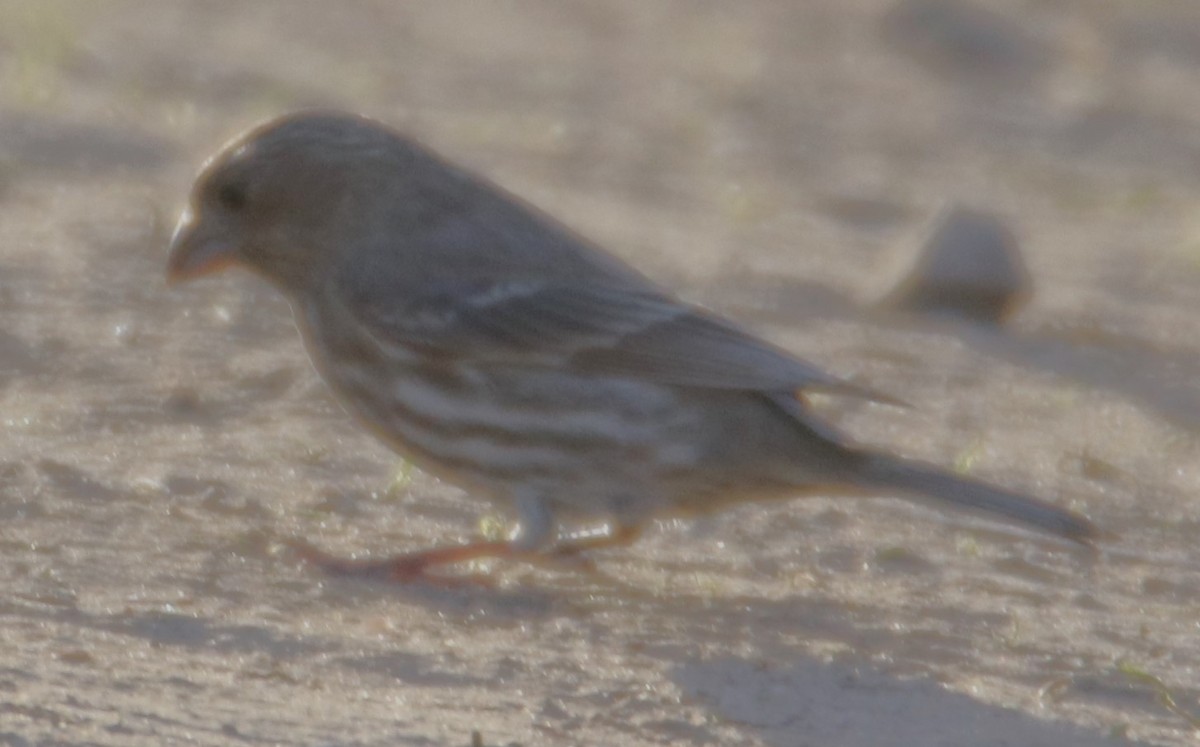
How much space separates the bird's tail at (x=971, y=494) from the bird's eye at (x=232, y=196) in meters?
1.75

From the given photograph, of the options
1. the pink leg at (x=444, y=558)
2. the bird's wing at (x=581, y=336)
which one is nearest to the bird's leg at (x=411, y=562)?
the pink leg at (x=444, y=558)

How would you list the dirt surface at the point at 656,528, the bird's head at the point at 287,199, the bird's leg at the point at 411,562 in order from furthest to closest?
the bird's head at the point at 287,199 < the bird's leg at the point at 411,562 < the dirt surface at the point at 656,528

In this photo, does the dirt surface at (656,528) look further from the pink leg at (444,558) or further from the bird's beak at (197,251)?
the bird's beak at (197,251)

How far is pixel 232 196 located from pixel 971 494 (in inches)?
80.4

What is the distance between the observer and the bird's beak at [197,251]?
5.72 m

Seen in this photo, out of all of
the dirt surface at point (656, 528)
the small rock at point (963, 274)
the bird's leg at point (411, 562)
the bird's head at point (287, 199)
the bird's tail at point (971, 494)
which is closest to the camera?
the dirt surface at point (656, 528)

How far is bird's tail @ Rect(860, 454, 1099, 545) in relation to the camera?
16.5 ft

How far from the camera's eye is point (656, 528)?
588 cm

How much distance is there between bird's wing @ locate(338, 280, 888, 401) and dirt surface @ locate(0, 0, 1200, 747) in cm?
51

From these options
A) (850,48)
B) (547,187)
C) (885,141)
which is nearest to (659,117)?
(885,141)

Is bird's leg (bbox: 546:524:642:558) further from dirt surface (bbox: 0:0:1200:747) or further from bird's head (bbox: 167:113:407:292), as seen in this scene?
bird's head (bbox: 167:113:407:292)

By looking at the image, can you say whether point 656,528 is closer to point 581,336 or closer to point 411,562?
point 581,336

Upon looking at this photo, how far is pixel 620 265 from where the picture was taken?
5742mm

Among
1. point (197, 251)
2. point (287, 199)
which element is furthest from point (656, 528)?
point (197, 251)
